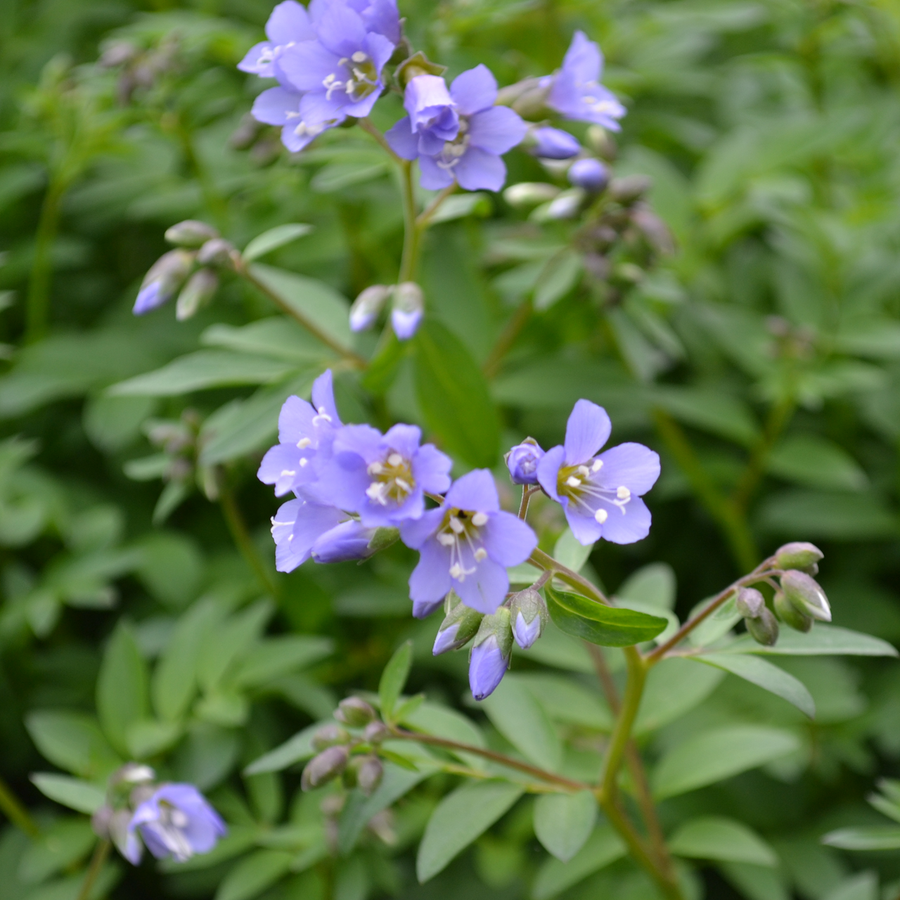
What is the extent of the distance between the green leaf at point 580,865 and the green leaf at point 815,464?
99cm

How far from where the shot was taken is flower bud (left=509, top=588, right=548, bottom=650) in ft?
3.31

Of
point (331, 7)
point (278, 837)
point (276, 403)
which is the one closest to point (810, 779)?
point (278, 837)

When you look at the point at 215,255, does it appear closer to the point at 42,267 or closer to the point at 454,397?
the point at 454,397

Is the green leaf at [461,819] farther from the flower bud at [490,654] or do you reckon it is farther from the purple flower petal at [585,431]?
the purple flower petal at [585,431]

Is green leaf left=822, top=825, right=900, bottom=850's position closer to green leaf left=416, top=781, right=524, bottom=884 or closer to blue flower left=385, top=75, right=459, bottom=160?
green leaf left=416, top=781, right=524, bottom=884

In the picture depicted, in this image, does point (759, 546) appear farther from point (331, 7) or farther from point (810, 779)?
point (331, 7)

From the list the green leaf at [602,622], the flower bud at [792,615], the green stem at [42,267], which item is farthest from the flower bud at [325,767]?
the green stem at [42,267]

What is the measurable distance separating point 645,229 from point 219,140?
1322mm

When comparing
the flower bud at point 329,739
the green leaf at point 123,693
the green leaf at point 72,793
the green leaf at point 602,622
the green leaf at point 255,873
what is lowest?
the green leaf at point 255,873

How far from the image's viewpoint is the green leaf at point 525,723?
4.93ft

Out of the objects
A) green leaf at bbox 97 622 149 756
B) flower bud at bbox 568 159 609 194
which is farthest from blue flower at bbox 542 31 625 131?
green leaf at bbox 97 622 149 756

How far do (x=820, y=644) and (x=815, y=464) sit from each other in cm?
105

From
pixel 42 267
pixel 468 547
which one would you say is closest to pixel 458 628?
pixel 468 547

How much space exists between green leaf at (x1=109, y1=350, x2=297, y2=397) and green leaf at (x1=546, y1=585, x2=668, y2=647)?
0.83 meters
